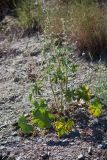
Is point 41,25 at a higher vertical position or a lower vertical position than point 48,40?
lower

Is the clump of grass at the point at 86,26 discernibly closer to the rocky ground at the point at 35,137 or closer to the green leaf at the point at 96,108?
the rocky ground at the point at 35,137

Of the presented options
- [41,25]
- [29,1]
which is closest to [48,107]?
[41,25]

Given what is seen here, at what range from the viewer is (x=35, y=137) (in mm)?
3979

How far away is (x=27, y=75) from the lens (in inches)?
197

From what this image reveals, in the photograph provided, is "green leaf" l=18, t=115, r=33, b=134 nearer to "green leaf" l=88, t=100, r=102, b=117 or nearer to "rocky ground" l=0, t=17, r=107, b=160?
"rocky ground" l=0, t=17, r=107, b=160

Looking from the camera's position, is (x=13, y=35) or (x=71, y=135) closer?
(x=71, y=135)

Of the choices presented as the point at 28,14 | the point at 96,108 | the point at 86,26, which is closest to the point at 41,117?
the point at 96,108

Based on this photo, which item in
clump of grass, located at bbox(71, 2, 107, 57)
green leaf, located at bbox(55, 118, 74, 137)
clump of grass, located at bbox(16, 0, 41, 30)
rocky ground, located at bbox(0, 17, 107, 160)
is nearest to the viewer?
rocky ground, located at bbox(0, 17, 107, 160)

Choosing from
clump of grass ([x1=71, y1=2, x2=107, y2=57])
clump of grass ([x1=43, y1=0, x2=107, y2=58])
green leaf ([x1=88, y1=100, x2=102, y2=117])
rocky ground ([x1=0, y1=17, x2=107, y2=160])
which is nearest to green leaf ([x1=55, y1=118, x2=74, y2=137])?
rocky ground ([x1=0, y1=17, x2=107, y2=160])

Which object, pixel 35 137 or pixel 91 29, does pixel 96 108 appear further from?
pixel 91 29

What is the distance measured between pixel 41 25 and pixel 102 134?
88.8 inches

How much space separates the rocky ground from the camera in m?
3.74

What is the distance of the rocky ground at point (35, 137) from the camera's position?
147 inches

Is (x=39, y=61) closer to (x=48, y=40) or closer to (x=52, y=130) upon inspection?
(x=48, y=40)
